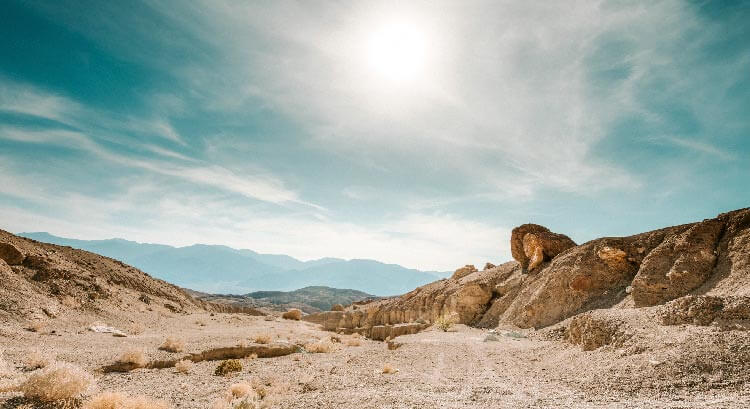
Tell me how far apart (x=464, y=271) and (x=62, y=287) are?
153ft

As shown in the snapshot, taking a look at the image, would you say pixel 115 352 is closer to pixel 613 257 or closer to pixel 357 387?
pixel 357 387

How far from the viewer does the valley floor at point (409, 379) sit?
8.55m

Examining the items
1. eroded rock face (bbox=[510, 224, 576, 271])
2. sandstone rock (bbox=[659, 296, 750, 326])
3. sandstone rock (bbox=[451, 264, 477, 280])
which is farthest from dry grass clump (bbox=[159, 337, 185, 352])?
sandstone rock (bbox=[451, 264, 477, 280])

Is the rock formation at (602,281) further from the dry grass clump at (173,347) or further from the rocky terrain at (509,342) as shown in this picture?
the dry grass clump at (173,347)

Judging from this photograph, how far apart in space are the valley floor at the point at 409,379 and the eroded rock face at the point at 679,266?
8748 mm

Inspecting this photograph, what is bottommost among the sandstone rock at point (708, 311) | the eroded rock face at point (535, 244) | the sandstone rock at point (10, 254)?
the sandstone rock at point (10, 254)

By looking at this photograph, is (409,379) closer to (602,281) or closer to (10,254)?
(602,281)

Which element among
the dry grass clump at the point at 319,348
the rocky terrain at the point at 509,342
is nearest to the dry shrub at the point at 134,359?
the rocky terrain at the point at 509,342

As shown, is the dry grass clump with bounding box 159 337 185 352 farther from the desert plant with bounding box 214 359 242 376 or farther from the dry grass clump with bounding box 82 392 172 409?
the dry grass clump with bounding box 82 392 172 409

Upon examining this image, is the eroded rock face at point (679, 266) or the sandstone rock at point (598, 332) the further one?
→ the eroded rock face at point (679, 266)

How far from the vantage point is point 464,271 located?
54406 millimetres

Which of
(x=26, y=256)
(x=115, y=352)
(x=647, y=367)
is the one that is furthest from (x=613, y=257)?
(x=26, y=256)

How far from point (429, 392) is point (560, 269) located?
26.2 metres

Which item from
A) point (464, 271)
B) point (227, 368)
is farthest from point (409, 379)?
point (464, 271)
